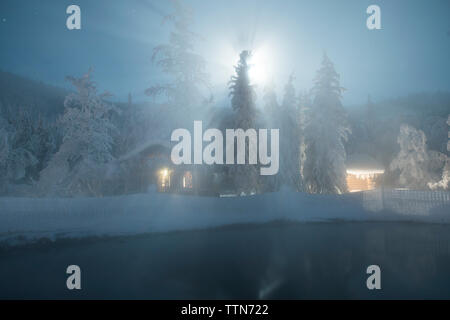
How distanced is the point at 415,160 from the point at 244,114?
806 inches

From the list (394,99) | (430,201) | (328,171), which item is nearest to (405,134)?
(328,171)

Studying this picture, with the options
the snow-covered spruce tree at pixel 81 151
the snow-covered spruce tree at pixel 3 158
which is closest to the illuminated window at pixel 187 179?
the snow-covered spruce tree at pixel 81 151

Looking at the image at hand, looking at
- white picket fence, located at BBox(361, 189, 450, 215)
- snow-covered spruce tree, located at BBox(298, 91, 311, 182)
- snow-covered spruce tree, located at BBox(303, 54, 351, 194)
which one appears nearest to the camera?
white picket fence, located at BBox(361, 189, 450, 215)

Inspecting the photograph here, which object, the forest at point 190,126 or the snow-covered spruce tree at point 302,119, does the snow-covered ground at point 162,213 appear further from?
the snow-covered spruce tree at point 302,119

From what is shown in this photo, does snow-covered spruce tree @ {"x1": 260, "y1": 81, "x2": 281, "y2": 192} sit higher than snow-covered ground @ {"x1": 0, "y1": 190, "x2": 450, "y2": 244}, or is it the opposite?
snow-covered spruce tree @ {"x1": 260, "y1": 81, "x2": 281, "y2": 192}

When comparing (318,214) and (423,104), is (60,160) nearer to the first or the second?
(318,214)

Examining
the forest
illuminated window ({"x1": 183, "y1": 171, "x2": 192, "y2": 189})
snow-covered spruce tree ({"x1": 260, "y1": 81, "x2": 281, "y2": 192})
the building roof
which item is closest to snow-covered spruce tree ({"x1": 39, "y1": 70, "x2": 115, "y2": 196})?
the forest

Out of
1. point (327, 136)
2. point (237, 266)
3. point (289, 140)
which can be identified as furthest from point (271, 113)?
point (237, 266)

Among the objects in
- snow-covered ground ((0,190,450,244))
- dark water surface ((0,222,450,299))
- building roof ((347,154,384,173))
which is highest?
building roof ((347,154,384,173))

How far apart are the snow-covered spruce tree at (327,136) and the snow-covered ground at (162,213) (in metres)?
8.32

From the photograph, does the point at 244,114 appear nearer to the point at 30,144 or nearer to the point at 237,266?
the point at 237,266

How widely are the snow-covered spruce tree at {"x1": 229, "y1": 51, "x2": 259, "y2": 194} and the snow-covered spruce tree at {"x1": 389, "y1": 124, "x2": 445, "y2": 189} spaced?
18.5m

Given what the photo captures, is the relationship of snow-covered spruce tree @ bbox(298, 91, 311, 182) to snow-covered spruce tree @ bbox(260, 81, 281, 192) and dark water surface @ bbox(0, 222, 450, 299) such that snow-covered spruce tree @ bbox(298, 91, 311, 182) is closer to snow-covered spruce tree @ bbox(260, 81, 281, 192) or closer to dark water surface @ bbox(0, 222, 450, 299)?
snow-covered spruce tree @ bbox(260, 81, 281, 192)

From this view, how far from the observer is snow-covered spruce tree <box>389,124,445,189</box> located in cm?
3105
